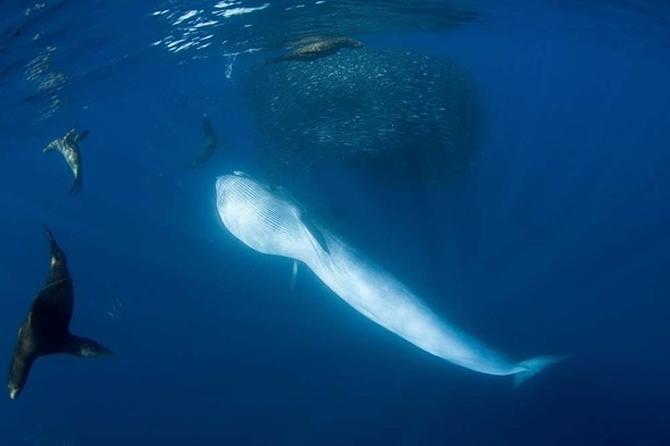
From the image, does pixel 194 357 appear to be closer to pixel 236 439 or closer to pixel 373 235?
pixel 236 439

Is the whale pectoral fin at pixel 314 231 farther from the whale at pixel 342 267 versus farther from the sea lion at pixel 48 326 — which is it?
the sea lion at pixel 48 326

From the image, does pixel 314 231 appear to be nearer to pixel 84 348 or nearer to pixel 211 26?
pixel 84 348

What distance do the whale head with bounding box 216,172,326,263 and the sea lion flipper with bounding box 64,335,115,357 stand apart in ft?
6.54

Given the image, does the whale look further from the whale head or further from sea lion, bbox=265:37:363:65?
sea lion, bbox=265:37:363:65

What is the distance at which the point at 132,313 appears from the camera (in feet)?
104

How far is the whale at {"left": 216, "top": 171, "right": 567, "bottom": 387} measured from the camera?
4723mm

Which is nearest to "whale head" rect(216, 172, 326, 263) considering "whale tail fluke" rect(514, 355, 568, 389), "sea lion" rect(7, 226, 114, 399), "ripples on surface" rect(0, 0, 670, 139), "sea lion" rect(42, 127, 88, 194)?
"sea lion" rect(7, 226, 114, 399)

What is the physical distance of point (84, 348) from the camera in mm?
3531

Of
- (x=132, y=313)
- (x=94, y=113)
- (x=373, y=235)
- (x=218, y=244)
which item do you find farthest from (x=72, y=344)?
(x=132, y=313)

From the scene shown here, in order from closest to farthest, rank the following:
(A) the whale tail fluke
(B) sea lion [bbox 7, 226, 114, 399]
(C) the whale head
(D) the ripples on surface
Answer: (B) sea lion [bbox 7, 226, 114, 399], (C) the whale head, (A) the whale tail fluke, (D) the ripples on surface

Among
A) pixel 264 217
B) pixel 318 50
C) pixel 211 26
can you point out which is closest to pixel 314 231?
pixel 264 217

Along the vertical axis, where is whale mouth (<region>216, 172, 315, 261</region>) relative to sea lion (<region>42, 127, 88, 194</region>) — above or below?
above

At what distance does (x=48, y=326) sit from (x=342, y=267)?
257cm

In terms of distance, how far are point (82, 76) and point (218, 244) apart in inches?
417
